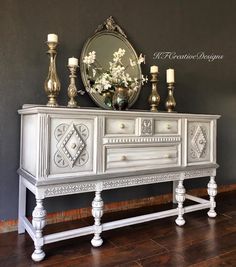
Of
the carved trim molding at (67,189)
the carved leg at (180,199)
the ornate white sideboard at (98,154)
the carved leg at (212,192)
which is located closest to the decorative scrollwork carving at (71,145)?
the ornate white sideboard at (98,154)

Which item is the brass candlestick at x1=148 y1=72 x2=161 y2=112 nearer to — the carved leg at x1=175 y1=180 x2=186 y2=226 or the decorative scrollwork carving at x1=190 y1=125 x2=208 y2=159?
the decorative scrollwork carving at x1=190 y1=125 x2=208 y2=159

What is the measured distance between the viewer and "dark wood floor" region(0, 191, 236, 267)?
1664 millimetres

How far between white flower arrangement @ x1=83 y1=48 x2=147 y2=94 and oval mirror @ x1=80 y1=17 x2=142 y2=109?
0.06 feet

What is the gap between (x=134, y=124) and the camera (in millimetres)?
2037

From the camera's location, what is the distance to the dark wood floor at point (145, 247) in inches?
65.5

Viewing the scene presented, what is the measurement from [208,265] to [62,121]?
134 cm

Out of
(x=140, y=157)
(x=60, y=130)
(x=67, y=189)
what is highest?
(x=60, y=130)

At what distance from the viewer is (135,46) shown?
2682 mm

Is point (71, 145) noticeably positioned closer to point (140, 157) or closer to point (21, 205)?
point (140, 157)

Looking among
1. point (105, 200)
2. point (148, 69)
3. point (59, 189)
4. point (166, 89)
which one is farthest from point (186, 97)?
point (59, 189)

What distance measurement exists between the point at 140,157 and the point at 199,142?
26.0 inches

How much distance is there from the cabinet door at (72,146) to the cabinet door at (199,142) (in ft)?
3.13

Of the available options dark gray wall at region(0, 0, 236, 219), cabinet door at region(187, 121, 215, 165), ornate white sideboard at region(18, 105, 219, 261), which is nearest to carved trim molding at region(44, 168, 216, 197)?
ornate white sideboard at region(18, 105, 219, 261)

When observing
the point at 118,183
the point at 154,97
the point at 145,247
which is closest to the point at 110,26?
the point at 154,97
